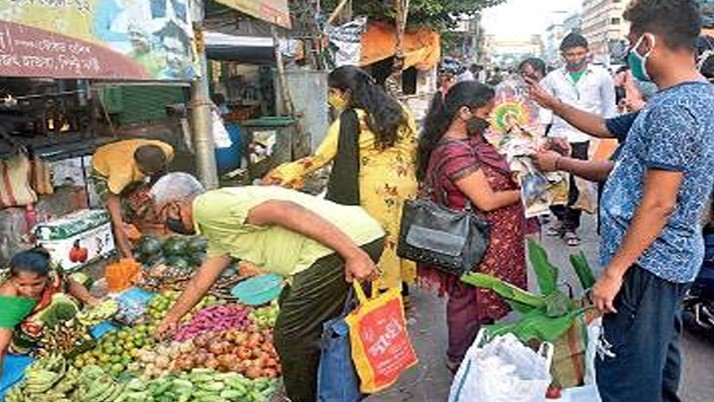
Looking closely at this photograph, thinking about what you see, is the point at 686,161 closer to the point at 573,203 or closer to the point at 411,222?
the point at 411,222

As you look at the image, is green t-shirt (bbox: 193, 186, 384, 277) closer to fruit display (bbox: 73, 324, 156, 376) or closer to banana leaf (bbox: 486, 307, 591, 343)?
banana leaf (bbox: 486, 307, 591, 343)

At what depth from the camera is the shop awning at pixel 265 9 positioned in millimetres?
6452

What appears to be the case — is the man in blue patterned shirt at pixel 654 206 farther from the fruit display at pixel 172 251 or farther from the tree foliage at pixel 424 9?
the tree foliage at pixel 424 9

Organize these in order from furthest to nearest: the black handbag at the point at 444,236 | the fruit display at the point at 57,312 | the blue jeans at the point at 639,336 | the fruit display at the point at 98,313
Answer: the fruit display at the point at 98,313, the fruit display at the point at 57,312, the black handbag at the point at 444,236, the blue jeans at the point at 639,336

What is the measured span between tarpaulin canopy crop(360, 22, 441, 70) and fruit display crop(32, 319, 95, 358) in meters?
14.2

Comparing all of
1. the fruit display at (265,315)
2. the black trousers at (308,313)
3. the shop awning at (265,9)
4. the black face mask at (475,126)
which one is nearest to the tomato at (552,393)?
the black trousers at (308,313)

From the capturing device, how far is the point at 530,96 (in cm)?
346

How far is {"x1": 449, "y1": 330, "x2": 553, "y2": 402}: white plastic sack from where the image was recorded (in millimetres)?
2535

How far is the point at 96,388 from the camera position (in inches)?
131

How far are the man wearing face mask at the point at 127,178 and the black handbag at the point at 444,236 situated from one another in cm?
236

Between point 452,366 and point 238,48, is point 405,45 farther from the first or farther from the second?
point 452,366

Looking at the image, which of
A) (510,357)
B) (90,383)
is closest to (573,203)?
(510,357)

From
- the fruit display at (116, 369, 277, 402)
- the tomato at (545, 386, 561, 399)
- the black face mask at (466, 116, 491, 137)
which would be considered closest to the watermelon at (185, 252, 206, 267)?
the fruit display at (116, 369, 277, 402)

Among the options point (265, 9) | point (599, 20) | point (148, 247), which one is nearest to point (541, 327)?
point (148, 247)
